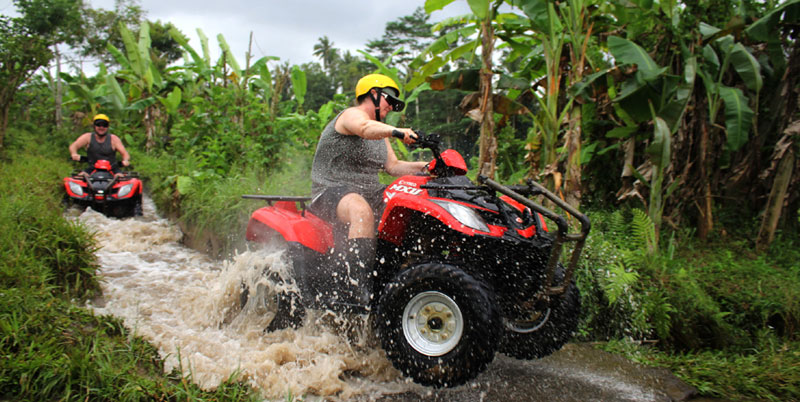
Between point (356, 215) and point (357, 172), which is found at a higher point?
point (357, 172)

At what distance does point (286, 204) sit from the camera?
4277 mm

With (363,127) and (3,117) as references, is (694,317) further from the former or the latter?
(3,117)

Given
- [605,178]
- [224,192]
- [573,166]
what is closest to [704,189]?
[605,178]

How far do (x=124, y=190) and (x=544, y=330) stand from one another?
789 centimetres

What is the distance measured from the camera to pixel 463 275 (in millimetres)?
2926

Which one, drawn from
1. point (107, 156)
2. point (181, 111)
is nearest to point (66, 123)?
point (181, 111)

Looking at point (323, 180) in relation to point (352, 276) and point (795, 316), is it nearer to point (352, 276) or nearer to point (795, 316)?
point (352, 276)

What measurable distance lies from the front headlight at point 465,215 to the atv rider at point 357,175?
61cm

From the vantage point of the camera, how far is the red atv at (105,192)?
8.75m

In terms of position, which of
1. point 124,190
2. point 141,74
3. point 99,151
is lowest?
point 124,190

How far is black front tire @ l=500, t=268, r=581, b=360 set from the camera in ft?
11.2

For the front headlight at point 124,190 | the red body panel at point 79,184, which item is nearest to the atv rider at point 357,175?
the front headlight at point 124,190

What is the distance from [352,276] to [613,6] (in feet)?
15.7

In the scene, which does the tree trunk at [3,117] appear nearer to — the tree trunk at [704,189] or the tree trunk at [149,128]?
the tree trunk at [149,128]
